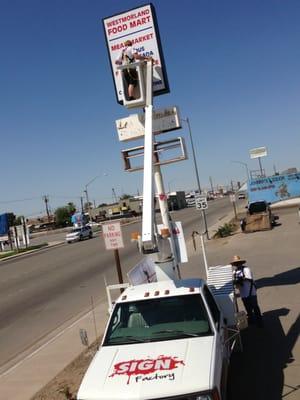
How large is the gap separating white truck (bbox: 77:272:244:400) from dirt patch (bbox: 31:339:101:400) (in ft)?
6.18

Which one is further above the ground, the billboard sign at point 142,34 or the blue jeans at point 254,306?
the billboard sign at point 142,34

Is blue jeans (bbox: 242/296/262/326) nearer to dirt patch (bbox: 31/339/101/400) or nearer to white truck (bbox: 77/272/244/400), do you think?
white truck (bbox: 77/272/244/400)

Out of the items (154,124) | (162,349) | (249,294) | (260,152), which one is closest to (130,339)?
(162,349)

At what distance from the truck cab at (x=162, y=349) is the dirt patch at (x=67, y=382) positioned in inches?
74.4

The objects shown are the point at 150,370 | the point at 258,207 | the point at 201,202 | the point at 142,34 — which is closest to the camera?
the point at 150,370

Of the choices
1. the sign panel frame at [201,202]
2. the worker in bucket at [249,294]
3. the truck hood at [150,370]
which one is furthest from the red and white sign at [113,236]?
the sign panel frame at [201,202]

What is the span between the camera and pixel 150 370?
→ 5.45 meters

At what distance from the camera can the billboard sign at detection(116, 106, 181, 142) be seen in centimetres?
1112

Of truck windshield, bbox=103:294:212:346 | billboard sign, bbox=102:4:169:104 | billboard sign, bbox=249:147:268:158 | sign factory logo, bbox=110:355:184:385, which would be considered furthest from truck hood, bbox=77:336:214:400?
billboard sign, bbox=249:147:268:158

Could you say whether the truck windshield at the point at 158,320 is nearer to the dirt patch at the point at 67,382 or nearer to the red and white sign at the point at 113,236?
the dirt patch at the point at 67,382

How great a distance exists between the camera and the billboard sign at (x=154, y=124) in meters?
11.1

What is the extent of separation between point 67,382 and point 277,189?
1905 inches

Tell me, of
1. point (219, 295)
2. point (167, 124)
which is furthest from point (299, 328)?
point (167, 124)

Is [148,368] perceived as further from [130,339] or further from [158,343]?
[130,339]
